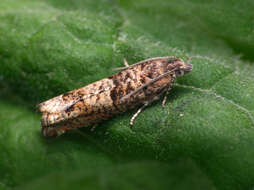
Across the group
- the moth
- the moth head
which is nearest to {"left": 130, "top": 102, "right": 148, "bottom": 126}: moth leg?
the moth

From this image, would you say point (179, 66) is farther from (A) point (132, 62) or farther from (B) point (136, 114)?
(B) point (136, 114)

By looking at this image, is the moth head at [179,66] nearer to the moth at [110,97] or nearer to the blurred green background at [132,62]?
the moth at [110,97]

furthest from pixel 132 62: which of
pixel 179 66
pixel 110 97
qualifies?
pixel 179 66

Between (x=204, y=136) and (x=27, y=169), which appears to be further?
(x=27, y=169)

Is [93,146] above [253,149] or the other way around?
the other way around

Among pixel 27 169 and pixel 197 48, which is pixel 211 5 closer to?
pixel 197 48

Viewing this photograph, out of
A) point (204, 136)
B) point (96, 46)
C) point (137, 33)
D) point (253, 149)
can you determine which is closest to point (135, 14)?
point (137, 33)

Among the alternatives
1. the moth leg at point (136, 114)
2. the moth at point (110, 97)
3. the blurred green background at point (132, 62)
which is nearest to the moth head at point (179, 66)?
the moth at point (110, 97)

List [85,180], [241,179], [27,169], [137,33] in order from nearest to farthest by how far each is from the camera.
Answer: [85,180], [241,179], [27,169], [137,33]
